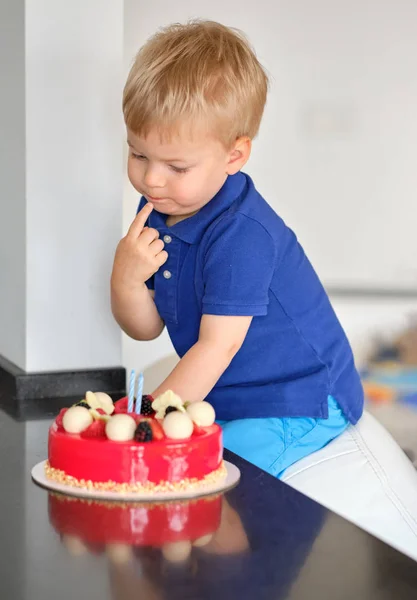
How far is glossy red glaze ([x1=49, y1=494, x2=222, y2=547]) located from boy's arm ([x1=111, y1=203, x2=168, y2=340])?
459 millimetres

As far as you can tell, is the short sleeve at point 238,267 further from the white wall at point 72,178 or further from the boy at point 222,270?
the white wall at point 72,178

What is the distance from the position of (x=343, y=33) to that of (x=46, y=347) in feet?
4.80

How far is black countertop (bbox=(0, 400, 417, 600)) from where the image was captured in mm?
717

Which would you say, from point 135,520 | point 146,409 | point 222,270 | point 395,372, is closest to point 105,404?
point 146,409

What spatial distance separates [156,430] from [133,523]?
0.39 feet

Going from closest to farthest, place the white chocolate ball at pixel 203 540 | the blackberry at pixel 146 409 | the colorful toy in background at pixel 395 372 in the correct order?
the white chocolate ball at pixel 203 540
the blackberry at pixel 146 409
the colorful toy in background at pixel 395 372

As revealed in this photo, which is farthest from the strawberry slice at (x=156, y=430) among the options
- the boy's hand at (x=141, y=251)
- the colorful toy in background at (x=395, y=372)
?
the colorful toy in background at (x=395, y=372)

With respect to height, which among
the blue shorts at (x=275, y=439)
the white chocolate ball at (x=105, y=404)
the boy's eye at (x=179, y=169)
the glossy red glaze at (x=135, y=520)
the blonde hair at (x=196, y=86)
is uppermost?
the blonde hair at (x=196, y=86)

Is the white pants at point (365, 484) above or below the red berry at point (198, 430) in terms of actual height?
below

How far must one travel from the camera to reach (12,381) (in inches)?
64.9

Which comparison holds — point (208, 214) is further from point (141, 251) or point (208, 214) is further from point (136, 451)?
point (136, 451)

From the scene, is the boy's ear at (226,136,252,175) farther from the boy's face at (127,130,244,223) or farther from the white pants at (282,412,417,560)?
the white pants at (282,412,417,560)

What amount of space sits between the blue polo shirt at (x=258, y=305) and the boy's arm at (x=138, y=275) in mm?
26

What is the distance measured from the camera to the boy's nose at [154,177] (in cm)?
122
